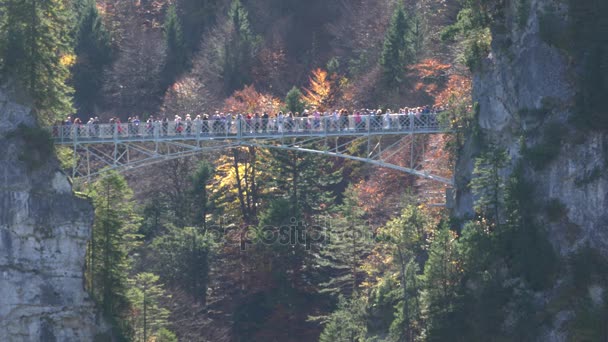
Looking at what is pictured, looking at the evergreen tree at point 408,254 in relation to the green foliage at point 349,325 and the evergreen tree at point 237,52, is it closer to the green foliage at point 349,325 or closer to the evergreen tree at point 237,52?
the green foliage at point 349,325

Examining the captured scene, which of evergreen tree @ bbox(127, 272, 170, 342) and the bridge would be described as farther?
evergreen tree @ bbox(127, 272, 170, 342)

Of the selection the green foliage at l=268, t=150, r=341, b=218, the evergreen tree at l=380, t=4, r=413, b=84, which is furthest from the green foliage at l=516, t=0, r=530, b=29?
the evergreen tree at l=380, t=4, r=413, b=84

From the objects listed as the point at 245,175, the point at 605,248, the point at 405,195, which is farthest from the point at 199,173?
the point at 605,248

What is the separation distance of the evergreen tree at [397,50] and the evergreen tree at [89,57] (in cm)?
2198

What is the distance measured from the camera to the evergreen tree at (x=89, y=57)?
11562cm

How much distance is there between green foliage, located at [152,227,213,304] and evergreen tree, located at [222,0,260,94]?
1837 cm

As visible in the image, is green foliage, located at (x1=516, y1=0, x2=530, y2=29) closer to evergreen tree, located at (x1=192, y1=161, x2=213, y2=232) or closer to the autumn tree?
evergreen tree, located at (x1=192, y1=161, x2=213, y2=232)

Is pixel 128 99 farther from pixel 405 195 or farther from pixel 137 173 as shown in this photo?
pixel 405 195

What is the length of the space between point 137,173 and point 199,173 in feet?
22.9

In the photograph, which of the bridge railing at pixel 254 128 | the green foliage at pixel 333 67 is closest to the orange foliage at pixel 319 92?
the green foliage at pixel 333 67

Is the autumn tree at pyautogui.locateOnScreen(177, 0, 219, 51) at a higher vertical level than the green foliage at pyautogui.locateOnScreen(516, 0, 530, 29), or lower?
higher

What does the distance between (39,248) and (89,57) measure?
33.5 m

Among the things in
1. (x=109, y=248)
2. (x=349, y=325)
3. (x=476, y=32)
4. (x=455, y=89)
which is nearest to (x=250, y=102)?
(x=455, y=89)

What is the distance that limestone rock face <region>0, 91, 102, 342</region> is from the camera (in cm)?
8444
